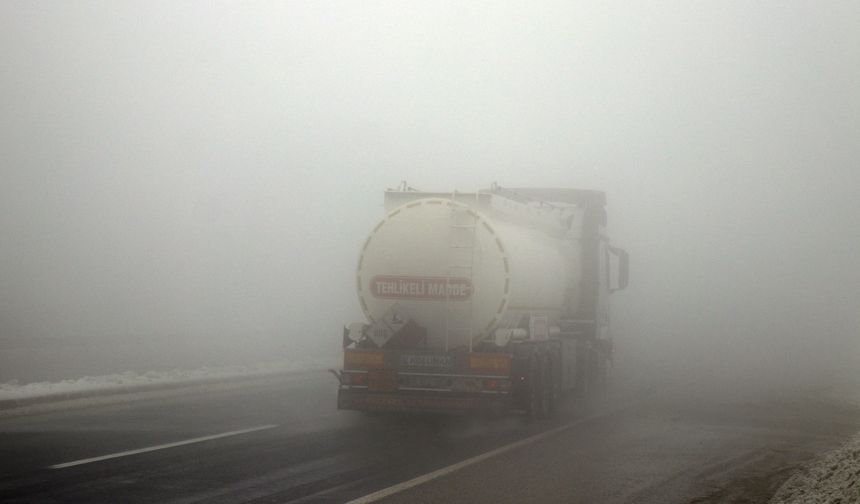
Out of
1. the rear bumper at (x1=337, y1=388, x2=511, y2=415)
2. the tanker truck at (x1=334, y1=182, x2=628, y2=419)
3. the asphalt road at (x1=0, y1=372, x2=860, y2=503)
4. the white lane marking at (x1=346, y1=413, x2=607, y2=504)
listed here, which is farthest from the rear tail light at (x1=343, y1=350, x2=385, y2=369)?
the white lane marking at (x1=346, y1=413, x2=607, y2=504)

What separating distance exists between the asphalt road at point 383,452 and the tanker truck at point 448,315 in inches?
19.3

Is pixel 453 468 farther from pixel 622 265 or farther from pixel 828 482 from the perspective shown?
pixel 622 265

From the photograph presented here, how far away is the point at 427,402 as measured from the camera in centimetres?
1370

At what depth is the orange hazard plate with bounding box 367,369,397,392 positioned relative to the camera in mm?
13870

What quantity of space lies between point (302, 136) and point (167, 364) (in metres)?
68.8

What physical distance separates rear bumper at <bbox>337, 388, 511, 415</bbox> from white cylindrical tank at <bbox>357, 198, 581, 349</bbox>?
0.89m

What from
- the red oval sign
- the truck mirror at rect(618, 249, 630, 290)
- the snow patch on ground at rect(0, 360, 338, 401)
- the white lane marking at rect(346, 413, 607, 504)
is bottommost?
the white lane marking at rect(346, 413, 607, 504)

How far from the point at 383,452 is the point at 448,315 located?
3395 millimetres

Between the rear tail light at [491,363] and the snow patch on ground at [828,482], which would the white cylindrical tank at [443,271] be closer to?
the rear tail light at [491,363]

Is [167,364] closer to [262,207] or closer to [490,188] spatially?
[490,188]

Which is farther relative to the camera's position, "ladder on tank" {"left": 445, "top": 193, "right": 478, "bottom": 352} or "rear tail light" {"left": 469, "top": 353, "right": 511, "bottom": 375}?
"ladder on tank" {"left": 445, "top": 193, "right": 478, "bottom": 352}

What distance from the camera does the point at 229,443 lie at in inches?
444

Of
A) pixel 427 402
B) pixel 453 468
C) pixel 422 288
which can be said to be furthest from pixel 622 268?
pixel 453 468

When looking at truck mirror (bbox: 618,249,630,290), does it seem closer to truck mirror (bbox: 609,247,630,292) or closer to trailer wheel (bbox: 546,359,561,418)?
truck mirror (bbox: 609,247,630,292)
